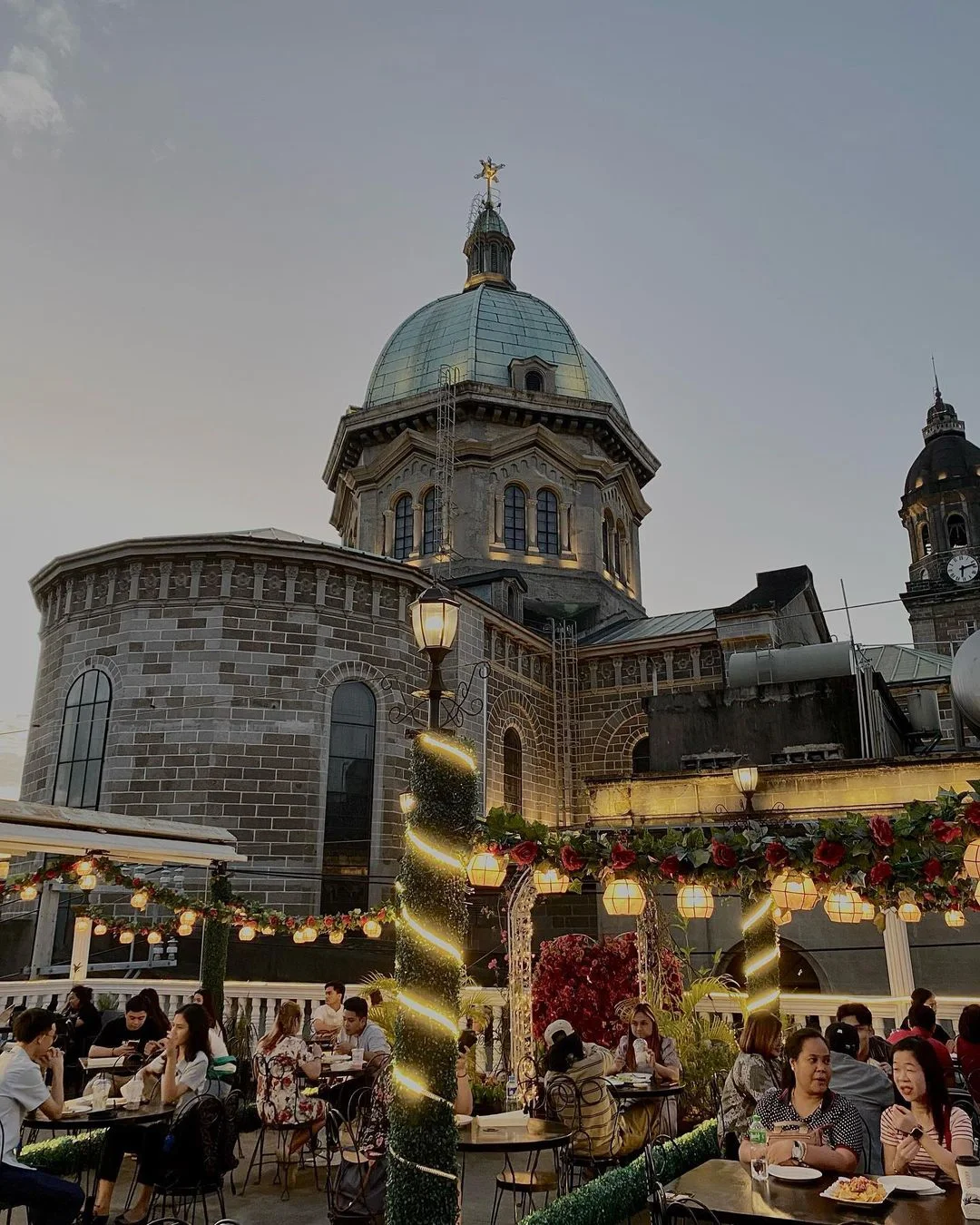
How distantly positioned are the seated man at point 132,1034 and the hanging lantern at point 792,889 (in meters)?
5.87

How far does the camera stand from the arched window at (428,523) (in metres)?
30.8

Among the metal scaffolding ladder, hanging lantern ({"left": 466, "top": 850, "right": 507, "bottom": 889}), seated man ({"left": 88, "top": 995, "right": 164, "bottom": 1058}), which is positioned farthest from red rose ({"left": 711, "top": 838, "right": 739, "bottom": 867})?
the metal scaffolding ladder

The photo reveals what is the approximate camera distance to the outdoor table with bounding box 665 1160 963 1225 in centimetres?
425

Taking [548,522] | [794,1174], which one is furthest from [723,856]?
[548,522]

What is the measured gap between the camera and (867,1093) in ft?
17.7

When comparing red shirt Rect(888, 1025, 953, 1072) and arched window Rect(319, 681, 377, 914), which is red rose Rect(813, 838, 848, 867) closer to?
red shirt Rect(888, 1025, 953, 1072)

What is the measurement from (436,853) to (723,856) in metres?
2.74

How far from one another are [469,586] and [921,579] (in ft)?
102

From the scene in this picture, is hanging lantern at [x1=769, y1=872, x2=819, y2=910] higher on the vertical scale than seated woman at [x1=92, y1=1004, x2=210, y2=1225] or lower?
higher

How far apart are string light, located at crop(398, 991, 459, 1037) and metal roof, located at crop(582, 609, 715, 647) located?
22351 millimetres

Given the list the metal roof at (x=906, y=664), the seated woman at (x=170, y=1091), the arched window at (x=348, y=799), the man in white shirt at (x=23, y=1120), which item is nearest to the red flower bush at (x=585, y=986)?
the seated woman at (x=170, y=1091)

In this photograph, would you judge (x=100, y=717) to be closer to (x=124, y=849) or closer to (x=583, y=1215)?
(x=124, y=849)

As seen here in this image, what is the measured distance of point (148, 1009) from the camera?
9.12 meters

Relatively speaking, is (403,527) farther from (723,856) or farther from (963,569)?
(963,569)
